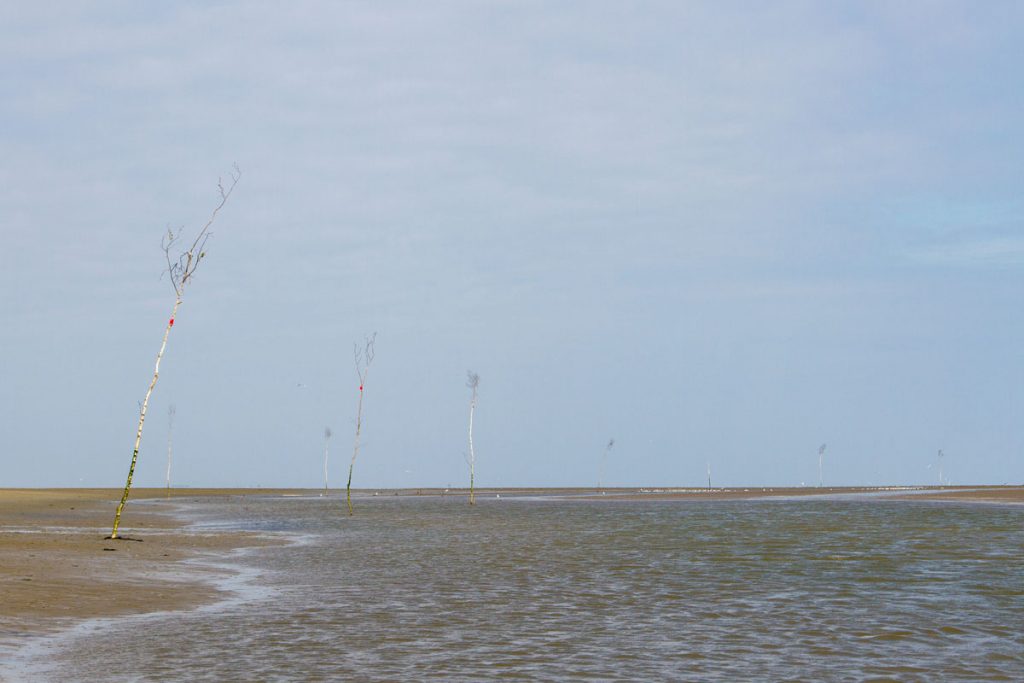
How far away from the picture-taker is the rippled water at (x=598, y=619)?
1403cm

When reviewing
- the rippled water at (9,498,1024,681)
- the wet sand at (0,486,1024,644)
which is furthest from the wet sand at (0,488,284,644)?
the rippled water at (9,498,1024,681)

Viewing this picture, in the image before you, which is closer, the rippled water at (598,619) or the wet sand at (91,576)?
the rippled water at (598,619)

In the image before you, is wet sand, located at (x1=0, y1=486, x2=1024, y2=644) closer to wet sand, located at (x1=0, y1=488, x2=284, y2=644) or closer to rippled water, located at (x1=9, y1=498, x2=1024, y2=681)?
wet sand, located at (x1=0, y1=488, x2=284, y2=644)

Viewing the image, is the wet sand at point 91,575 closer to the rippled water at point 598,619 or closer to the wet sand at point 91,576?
the wet sand at point 91,576

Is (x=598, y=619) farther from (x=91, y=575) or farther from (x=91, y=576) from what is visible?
(x=91, y=575)

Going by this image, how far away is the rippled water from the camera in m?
14.0

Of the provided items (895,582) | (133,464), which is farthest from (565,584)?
(133,464)

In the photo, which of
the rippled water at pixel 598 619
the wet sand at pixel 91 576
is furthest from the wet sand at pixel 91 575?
the rippled water at pixel 598 619

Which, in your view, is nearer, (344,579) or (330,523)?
(344,579)

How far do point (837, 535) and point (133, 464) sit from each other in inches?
1091

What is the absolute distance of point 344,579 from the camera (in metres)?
26.1

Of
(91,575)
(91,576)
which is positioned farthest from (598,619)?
(91,575)

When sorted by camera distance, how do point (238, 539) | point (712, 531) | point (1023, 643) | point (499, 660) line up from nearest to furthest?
point (499, 660), point (1023, 643), point (238, 539), point (712, 531)

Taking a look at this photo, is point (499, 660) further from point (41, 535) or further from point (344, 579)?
point (41, 535)
